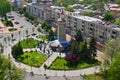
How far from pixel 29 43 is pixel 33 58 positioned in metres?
10.7

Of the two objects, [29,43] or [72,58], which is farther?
[29,43]

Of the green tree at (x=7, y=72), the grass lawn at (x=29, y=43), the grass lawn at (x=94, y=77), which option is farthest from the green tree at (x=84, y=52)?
the green tree at (x=7, y=72)

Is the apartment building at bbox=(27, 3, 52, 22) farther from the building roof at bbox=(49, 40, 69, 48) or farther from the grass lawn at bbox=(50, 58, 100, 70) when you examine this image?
the grass lawn at bbox=(50, 58, 100, 70)

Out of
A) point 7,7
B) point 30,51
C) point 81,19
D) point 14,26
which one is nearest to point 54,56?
point 30,51

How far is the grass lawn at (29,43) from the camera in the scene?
56.9 m

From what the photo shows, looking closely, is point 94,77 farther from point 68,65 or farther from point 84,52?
point 84,52

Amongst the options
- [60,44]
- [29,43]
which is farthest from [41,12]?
[60,44]

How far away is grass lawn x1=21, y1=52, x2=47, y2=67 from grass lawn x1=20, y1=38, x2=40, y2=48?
4653mm

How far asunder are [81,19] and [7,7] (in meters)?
39.7

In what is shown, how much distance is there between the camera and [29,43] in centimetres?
5925

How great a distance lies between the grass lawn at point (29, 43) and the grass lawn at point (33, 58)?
4.65 metres

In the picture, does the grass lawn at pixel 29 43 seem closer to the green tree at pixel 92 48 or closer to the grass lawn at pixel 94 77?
the green tree at pixel 92 48

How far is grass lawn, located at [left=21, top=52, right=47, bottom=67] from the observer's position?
46.8 metres

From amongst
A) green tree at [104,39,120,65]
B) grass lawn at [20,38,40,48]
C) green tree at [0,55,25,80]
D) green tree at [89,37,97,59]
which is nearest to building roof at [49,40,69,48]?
grass lawn at [20,38,40,48]
